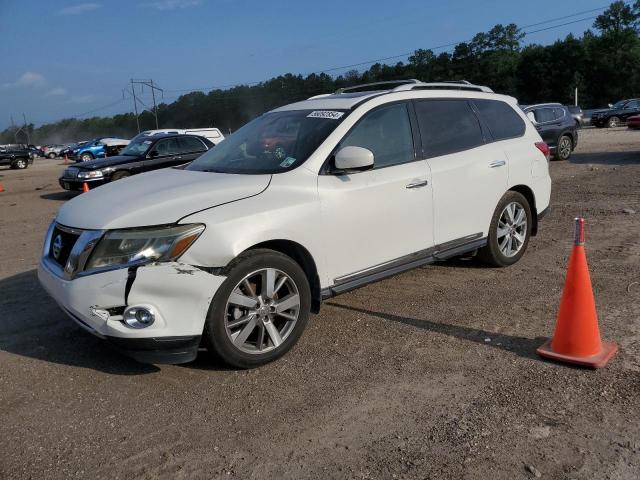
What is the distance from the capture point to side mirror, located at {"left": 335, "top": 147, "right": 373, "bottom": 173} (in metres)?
4.12

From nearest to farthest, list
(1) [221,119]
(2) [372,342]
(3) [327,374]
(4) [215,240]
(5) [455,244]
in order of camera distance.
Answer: (4) [215,240]
(3) [327,374]
(2) [372,342]
(5) [455,244]
(1) [221,119]

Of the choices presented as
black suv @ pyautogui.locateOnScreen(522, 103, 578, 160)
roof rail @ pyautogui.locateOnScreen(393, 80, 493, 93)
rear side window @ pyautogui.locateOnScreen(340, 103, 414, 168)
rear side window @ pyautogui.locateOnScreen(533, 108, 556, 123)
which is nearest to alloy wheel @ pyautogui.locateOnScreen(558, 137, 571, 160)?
black suv @ pyautogui.locateOnScreen(522, 103, 578, 160)

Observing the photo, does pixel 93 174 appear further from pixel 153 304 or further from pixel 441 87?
pixel 153 304

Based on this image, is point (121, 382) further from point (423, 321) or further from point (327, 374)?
point (423, 321)

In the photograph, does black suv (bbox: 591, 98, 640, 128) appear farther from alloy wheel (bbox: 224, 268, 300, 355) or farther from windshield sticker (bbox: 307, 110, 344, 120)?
alloy wheel (bbox: 224, 268, 300, 355)

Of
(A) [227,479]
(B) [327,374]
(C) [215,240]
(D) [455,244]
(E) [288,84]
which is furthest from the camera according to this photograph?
(E) [288,84]

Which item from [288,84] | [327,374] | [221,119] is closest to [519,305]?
[327,374]

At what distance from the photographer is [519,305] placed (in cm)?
491

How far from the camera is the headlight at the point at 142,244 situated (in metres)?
3.50

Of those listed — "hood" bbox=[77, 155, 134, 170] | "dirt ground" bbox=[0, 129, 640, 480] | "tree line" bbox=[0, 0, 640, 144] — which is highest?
"tree line" bbox=[0, 0, 640, 144]

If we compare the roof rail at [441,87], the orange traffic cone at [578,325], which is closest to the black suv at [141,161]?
the roof rail at [441,87]

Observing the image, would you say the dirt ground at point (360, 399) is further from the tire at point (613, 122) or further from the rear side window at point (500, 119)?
the tire at point (613, 122)

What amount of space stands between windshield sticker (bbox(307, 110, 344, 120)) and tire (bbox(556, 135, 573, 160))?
1433 centimetres

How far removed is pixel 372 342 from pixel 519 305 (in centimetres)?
147
